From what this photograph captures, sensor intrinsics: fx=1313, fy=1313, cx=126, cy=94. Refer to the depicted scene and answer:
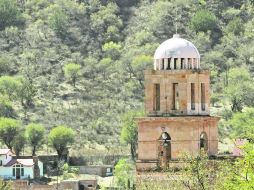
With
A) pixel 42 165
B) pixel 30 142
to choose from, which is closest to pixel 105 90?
pixel 30 142

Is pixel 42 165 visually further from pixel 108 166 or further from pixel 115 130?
pixel 115 130

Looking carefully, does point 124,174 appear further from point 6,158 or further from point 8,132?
point 8,132

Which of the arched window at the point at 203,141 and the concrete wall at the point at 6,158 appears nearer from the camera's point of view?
the arched window at the point at 203,141

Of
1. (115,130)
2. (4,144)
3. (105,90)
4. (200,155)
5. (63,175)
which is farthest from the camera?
(105,90)

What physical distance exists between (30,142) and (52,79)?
40314 millimetres

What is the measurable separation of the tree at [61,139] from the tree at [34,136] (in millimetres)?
1253

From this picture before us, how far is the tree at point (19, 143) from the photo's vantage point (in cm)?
15488

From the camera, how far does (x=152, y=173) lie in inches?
1868

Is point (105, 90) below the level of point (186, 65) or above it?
above

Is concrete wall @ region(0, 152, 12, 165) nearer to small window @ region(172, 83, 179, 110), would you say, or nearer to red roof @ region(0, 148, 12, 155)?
red roof @ region(0, 148, 12, 155)

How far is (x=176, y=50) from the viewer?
163 ft

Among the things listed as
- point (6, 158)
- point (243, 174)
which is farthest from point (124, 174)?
point (243, 174)

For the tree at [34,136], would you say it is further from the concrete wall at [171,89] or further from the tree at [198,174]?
the tree at [198,174]

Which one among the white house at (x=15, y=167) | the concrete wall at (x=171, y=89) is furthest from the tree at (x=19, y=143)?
the concrete wall at (x=171, y=89)
